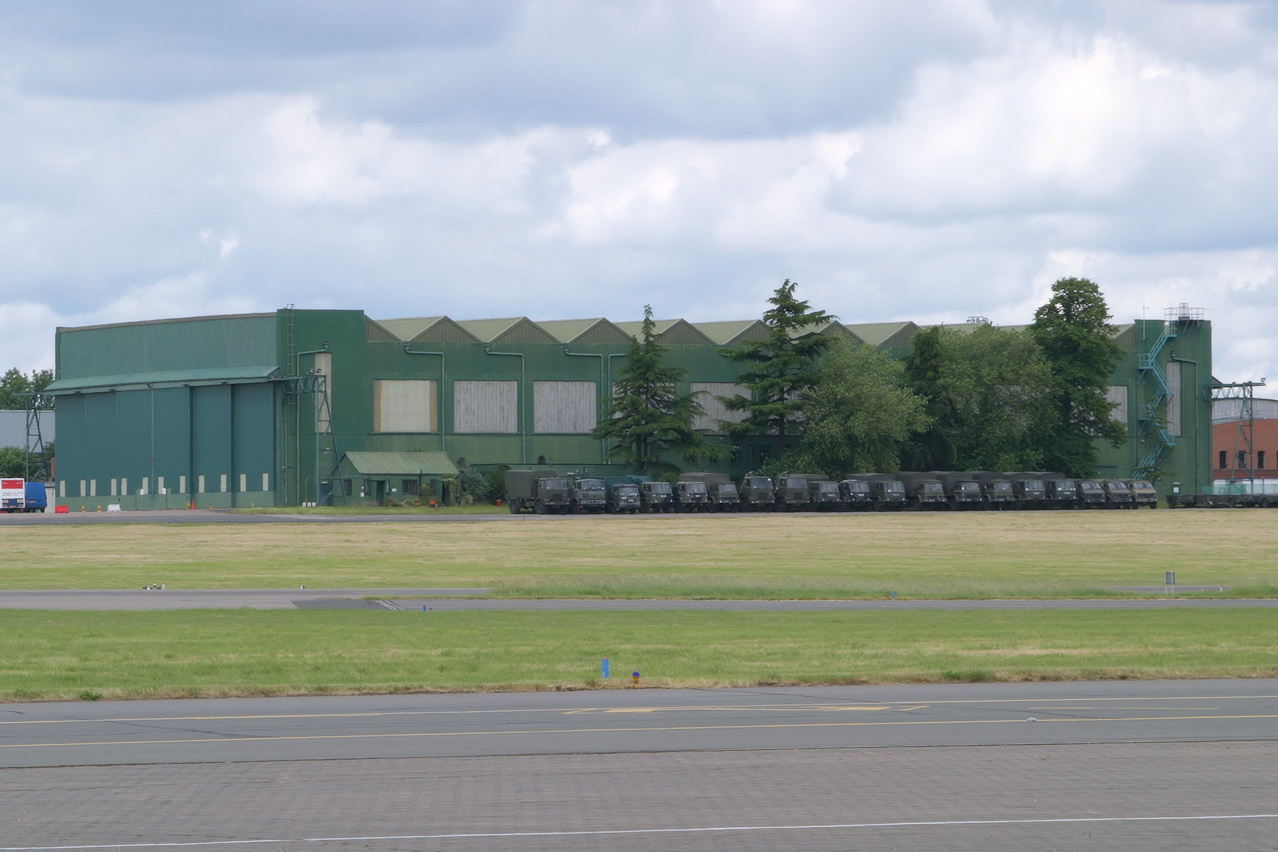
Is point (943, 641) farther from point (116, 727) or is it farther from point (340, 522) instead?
point (340, 522)

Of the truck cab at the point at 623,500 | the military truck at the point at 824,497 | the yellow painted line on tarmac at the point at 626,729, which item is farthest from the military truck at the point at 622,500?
the yellow painted line on tarmac at the point at 626,729

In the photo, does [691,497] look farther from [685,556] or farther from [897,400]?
[685,556]

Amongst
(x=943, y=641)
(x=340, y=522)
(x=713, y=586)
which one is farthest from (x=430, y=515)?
(x=943, y=641)

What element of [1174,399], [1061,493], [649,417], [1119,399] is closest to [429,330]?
[649,417]

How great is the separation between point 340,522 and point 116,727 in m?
66.8

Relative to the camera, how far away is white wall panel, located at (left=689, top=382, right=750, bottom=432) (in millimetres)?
119438

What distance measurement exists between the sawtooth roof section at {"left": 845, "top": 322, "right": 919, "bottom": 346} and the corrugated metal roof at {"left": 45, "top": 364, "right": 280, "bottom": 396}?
161 feet

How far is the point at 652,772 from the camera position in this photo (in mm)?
14969

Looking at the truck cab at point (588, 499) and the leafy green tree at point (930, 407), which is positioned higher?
the leafy green tree at point (930, 407)

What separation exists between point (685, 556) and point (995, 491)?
5421 centimetres

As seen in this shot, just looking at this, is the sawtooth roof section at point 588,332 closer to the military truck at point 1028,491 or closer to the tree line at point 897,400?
the tree line at point 897,400

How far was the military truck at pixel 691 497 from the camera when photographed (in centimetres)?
10225

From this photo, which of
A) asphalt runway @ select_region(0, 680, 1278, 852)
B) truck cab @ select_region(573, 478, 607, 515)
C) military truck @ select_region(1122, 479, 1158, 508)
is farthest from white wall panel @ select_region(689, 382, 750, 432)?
asphalt runway @ select_region(0, 680, 1278, 852)

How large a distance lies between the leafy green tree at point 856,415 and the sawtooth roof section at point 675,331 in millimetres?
10333
